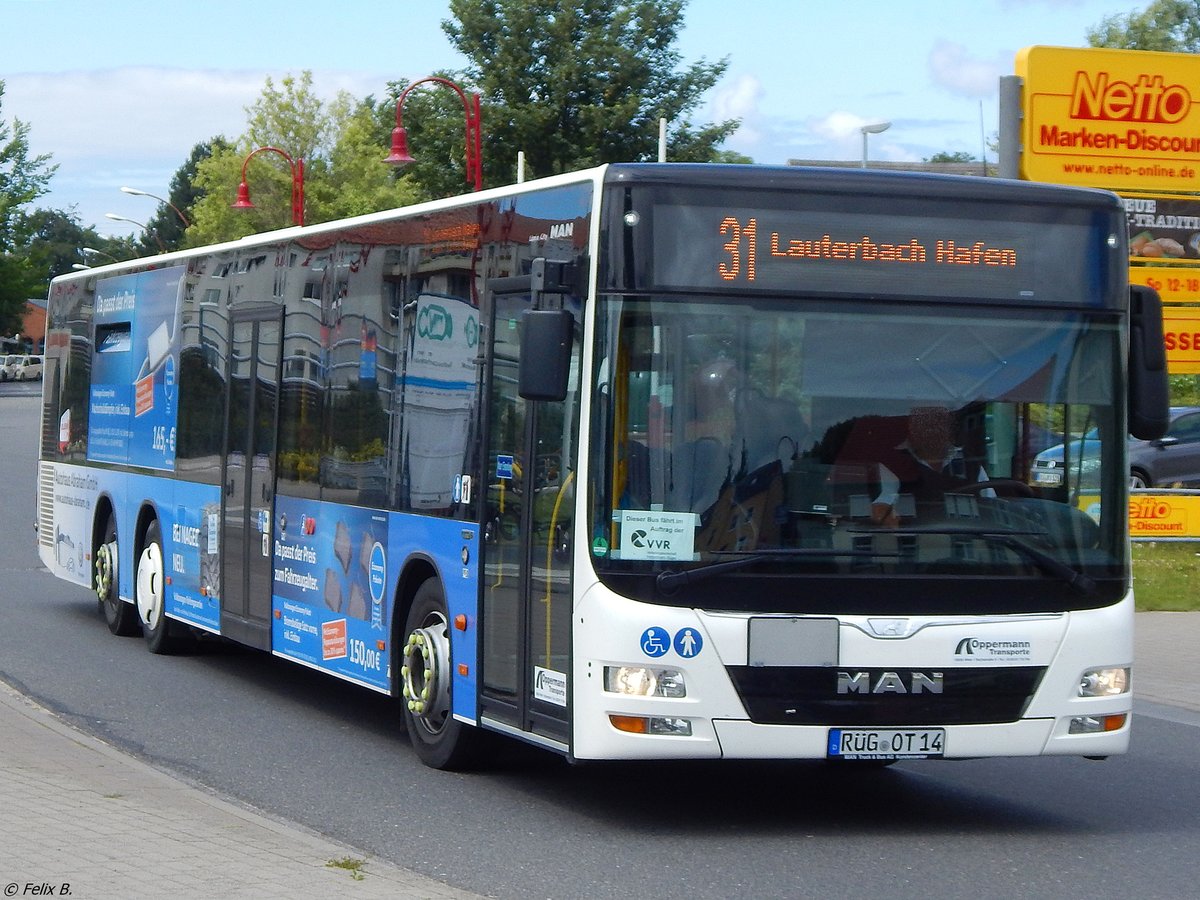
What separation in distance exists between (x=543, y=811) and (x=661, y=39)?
38.3 metres

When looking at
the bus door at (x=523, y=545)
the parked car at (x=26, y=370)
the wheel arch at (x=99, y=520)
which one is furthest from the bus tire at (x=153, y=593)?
the parked car at (x=26, y=370)

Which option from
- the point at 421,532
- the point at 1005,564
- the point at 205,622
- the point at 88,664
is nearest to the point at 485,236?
the point at 421,532

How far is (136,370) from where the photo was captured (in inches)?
631

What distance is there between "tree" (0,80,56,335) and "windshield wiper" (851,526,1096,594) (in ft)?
273

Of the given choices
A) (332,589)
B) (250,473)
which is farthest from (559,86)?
(332,589)

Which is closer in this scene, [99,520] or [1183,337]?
[99,520]

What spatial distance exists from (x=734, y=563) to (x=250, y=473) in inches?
225

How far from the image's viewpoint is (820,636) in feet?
27.0

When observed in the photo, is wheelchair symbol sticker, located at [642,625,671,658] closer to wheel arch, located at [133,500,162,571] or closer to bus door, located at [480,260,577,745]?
bus door, located at [480,260,577,745]

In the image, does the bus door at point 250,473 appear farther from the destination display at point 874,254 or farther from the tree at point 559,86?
the tree at point 559,86

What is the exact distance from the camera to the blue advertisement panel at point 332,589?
1082cm

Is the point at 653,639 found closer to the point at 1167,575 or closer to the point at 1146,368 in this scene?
the point at 1146,368

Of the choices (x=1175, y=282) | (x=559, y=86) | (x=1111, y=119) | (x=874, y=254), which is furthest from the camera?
(x=559, y=86)

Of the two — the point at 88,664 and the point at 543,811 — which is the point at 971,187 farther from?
the point at 88,664
